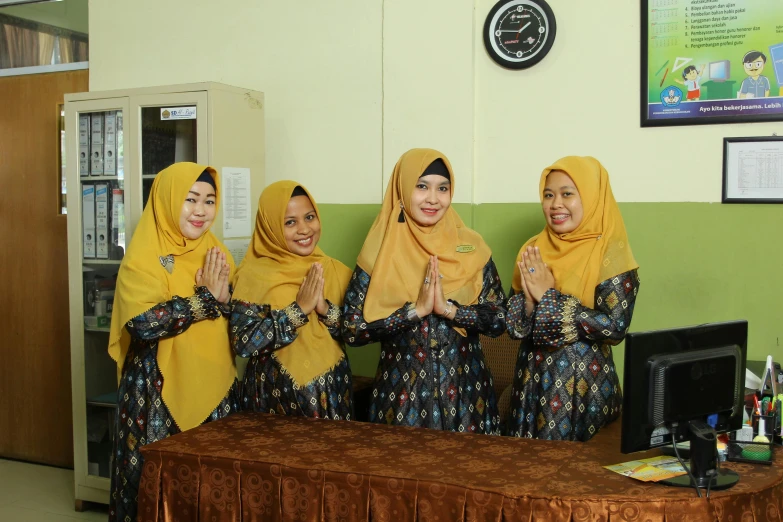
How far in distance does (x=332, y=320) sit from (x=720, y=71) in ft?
5.86

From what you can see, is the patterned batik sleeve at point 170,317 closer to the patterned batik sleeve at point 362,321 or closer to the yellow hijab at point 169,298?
the yellow hijab at point 169,298

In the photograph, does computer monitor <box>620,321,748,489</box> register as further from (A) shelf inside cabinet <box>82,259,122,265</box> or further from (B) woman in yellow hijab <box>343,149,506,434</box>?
(A) shelf inside cabinet <box>82,259,122,265</box>

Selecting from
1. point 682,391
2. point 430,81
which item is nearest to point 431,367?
point 682,391

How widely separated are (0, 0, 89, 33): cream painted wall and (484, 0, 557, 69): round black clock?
237cm

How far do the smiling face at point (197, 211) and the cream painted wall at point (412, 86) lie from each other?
1.00 m

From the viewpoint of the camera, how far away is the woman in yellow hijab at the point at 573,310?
8.31ft

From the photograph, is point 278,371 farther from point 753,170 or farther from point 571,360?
point 753,170

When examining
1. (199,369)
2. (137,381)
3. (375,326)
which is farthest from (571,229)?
(137,381)

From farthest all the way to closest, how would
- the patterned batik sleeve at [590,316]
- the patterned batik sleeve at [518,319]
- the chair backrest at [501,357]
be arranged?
the chair backrest at [501,357] < the patterned batik sleeve at [518,319] < the patterned batik sleeve at [590,316]

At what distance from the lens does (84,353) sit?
3.94 meters

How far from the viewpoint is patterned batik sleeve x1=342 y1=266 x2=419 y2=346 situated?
268 centimetres

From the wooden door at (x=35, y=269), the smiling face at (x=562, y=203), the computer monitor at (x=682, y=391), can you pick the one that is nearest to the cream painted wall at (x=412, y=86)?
the wooden door at (x=35, y=269)

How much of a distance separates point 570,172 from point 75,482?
9.28ft

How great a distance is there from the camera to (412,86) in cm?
364
